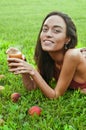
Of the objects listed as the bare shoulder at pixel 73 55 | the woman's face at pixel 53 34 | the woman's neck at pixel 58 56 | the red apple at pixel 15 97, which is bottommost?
the red apple at pixel 15 97

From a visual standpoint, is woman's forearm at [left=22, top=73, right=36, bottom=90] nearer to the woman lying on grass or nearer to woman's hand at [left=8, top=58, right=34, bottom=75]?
the woman lying on grass

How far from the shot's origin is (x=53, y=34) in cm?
414

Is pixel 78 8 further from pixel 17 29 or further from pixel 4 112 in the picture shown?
pixel 4 112

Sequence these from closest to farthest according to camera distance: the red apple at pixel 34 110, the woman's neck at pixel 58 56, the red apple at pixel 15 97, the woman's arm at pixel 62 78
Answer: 1. the red apple at pixel 34 110
2. the woman's arm at pixel 62 78
3. the red apple at pixel 15 97
4. the woman's neck at pixel 58 56

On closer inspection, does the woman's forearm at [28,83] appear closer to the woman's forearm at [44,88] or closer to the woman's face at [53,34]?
the woman's forearm at [44,88]

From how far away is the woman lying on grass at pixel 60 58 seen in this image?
162 inches

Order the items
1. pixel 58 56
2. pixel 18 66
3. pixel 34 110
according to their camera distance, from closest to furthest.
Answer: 1. pixel 34 110
2. pixel 18 66
3. pixel 58 56

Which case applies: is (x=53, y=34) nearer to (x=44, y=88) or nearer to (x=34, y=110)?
(x=44, y=88)

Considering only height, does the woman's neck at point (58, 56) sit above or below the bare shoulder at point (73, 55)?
below

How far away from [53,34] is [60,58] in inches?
14.2

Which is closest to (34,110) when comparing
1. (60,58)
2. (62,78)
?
(62,78)

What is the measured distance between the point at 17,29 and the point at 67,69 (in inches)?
230

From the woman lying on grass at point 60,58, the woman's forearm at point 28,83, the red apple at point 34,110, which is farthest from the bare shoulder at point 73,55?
the red apple at point 34,110

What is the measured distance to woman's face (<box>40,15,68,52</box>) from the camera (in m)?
4.14
